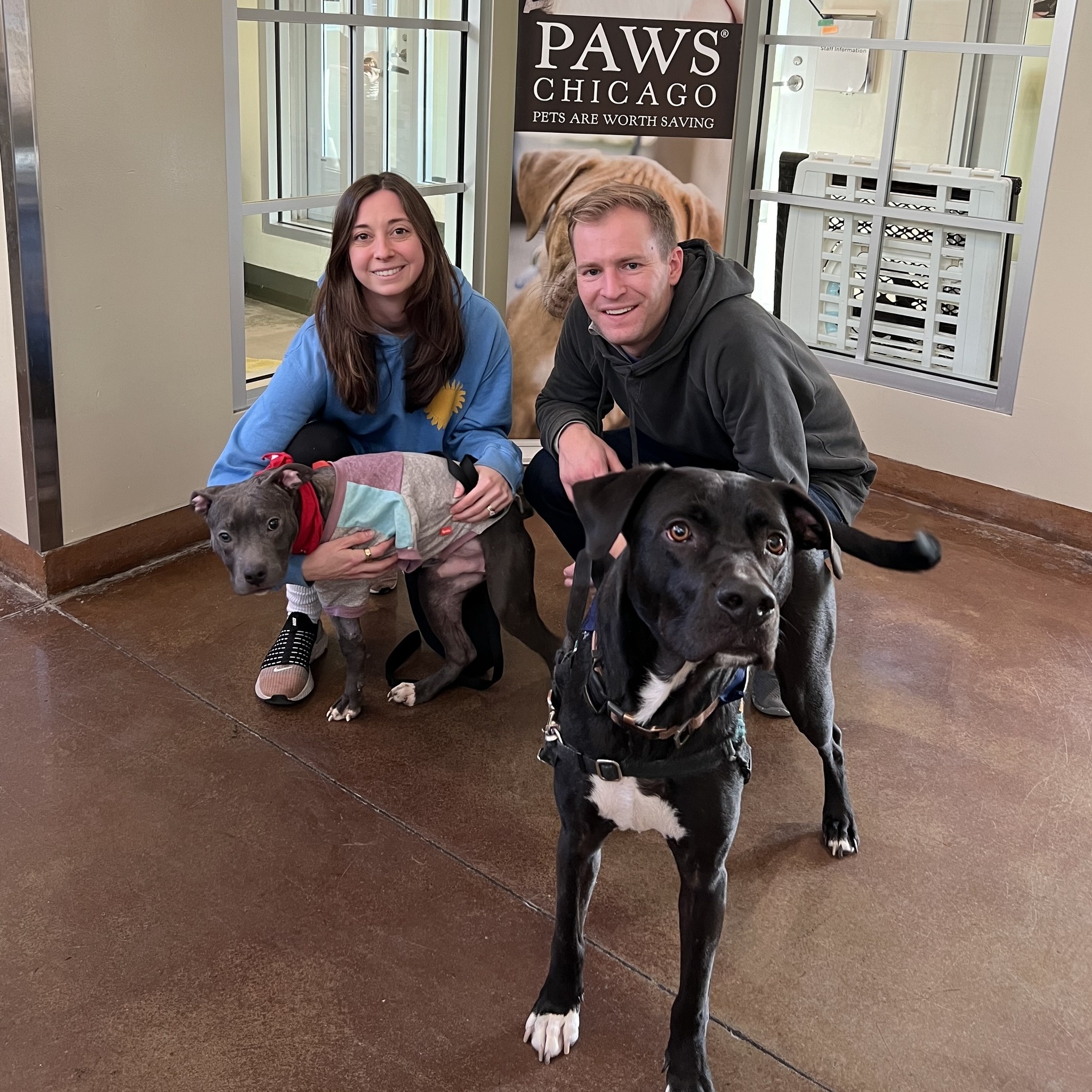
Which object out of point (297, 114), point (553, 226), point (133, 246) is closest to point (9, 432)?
point (133, 246)

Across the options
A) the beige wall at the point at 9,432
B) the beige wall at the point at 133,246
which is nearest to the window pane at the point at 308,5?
the beige wall at the point at 133,246

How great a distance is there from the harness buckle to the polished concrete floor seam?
0.48m

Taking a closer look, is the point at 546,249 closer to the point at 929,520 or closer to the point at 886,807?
the point at 929,520

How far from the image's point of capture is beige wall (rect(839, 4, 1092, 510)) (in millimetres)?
3469

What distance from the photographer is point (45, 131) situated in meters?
2.79

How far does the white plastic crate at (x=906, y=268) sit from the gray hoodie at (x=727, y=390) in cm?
159

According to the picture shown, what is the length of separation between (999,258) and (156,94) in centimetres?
263

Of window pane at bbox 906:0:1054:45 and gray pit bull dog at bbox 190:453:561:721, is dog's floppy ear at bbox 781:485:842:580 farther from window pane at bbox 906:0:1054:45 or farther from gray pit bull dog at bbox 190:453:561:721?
window pane at bbox 906:0:1054:45

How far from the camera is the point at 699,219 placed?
12.6 ft

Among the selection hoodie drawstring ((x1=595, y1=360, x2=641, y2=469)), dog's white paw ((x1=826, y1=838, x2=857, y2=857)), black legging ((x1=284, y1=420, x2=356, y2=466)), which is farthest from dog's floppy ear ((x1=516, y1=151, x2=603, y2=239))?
dog's white paw ((x1=826, y1=838, x2=857, y2=857))

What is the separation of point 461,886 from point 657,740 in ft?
2.23

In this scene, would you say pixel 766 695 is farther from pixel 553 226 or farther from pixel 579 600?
pixel 553 226

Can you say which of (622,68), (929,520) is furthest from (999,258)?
(622,68)

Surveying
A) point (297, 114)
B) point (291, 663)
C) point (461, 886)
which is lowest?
point (461, 886)
